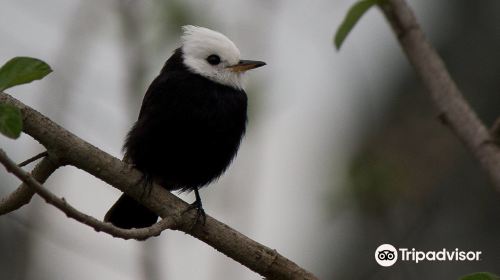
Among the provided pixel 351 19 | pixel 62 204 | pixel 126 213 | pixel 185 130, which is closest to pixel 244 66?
pixel 185 130

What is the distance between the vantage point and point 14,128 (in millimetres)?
3197

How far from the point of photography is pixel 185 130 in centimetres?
533

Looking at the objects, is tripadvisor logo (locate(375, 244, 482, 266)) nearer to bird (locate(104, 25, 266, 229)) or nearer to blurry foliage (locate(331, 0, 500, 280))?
blurry foliage (locate(331, 0, 500, 280))

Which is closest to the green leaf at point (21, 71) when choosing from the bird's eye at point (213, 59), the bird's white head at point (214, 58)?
the bird's white head at point (214, 58)

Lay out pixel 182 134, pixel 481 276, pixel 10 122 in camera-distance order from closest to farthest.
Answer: pixel 481 276 → pixel 10 122 → pixel 182 134

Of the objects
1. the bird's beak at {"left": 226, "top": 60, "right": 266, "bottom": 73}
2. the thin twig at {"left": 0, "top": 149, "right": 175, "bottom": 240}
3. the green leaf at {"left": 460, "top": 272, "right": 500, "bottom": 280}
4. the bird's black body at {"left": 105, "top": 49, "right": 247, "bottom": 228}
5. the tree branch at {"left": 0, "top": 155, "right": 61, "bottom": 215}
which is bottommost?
the green leaf at {"left": 460, "top": 272, "right": 500, "bottom": 280}

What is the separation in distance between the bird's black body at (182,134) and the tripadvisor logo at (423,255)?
5.02ft

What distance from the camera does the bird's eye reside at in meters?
6.08

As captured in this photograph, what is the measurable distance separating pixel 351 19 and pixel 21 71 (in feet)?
4.35

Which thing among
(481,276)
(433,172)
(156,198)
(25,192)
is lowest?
(481,276)

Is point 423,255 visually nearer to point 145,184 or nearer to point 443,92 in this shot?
point 145,184

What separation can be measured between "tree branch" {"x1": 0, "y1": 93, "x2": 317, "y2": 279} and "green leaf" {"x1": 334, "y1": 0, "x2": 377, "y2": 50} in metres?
1.22

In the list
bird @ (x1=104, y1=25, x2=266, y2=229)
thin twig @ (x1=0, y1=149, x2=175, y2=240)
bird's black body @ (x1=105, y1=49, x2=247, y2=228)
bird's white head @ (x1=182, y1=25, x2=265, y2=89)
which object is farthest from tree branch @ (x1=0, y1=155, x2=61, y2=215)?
bird's white head @ (x1=182, y1=25, x2=265, y2=89)

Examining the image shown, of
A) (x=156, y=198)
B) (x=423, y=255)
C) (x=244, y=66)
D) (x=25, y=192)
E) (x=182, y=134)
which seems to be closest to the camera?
(x=25, y=192)
